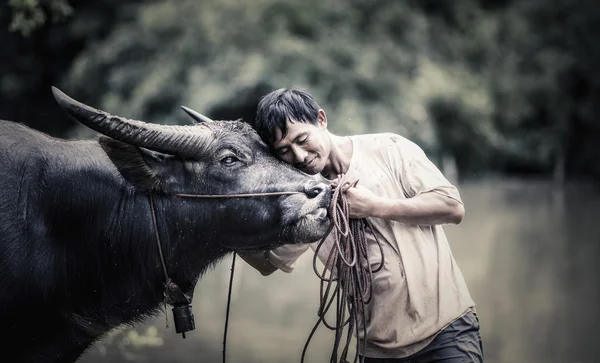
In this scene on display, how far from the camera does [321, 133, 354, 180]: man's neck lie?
3650 mm

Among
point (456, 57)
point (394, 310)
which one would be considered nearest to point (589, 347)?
point (394, 310)

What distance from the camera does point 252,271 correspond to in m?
12.6

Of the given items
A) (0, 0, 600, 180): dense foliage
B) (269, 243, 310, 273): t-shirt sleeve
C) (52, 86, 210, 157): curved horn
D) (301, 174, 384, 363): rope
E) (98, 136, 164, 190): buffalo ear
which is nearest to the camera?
(52, 86, 210, 157): curved horn


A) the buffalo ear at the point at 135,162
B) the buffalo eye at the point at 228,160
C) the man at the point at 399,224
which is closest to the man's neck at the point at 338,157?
the man at the point at 399,224

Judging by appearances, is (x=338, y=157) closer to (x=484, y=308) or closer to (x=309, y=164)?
(x=309, y=164)

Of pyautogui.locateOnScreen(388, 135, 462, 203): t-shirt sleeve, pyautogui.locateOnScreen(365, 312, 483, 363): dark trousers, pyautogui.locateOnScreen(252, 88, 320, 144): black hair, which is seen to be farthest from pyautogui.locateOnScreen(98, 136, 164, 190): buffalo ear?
pyautogui.locateOnScreen(365, 312, 483, 363): dark trousers

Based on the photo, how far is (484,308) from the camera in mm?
9641

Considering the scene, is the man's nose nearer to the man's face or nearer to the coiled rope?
the man's face

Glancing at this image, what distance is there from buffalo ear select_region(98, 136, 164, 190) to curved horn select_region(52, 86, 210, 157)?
45 mm

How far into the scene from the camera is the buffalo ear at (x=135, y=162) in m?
3.30

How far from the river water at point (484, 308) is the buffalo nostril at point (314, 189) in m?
0.94

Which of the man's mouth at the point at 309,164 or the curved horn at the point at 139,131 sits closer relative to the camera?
the curved horn at the point at 139,131

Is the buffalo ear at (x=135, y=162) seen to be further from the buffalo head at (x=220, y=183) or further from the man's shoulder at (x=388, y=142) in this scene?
the man's shoulder at (x=388, y=142)

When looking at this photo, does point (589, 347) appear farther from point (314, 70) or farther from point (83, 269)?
point (314, 70)
